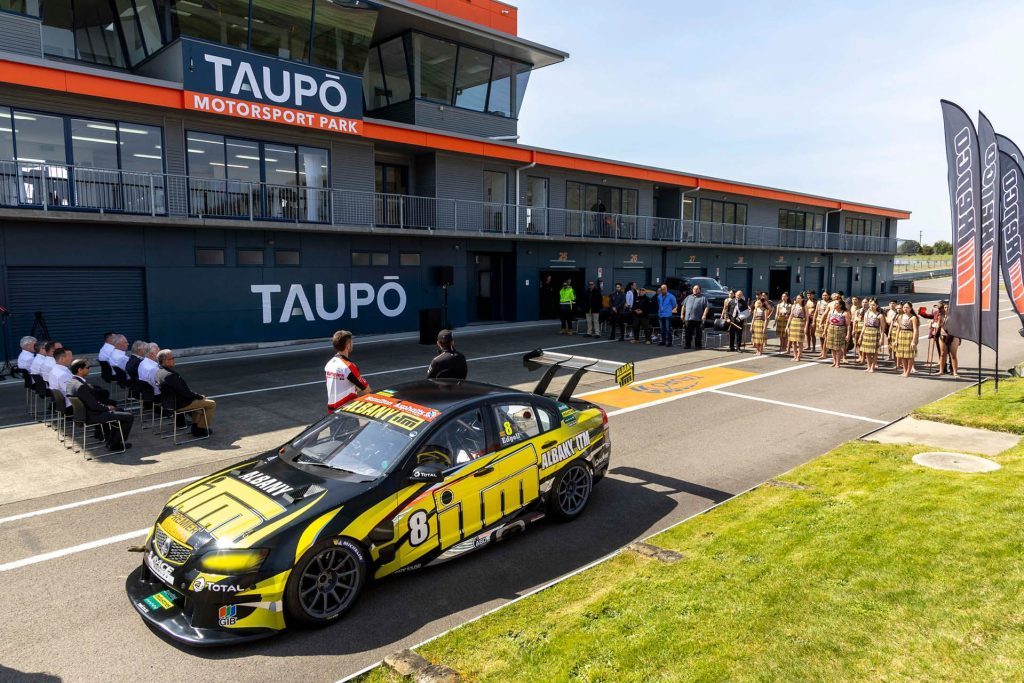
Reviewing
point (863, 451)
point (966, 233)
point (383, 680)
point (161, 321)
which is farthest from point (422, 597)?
point (161, 321)

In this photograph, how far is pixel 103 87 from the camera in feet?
50.8

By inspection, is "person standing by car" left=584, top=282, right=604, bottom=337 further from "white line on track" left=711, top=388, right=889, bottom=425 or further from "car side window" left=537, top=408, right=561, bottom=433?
"car side window" left=537, top=408, right=561, bottom=433

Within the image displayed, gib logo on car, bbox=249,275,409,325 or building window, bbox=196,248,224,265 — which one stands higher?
building window, bbox=196,248,224,265

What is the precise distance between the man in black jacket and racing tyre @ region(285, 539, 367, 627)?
5.74m

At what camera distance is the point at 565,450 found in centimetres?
675

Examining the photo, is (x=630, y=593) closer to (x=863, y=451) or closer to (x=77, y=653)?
(x=77, y=653)

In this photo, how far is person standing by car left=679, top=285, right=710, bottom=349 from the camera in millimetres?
19297

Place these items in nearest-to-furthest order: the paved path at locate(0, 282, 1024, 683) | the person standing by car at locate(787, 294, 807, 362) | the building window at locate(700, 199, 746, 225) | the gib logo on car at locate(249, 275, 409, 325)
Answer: the paved path at locate(0, 282, 1024, 683) < the person standing by car at locate(787, 294, 807, 362) < the gib logo on car at locate(249, 275, 409, 325) < the building window at locate(700, 199, 746, 225)

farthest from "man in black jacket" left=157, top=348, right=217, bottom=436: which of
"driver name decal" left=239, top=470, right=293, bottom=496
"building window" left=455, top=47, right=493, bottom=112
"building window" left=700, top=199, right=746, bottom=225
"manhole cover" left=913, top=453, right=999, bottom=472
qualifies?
"building window" left=700, top=199, right=746, bottom=225

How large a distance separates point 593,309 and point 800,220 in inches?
1127

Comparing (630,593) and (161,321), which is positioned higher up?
(161,321)

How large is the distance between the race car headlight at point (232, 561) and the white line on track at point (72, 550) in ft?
7.95

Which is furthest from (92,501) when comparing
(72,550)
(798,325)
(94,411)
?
(798,325)

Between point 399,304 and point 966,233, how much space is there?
16.6 m
